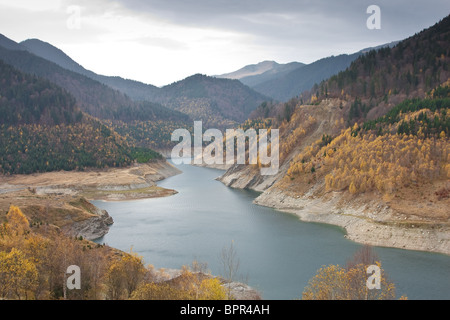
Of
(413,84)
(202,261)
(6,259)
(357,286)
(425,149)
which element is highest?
(413,84)

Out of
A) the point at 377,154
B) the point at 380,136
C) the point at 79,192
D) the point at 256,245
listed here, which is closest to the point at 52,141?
the point at 79,192

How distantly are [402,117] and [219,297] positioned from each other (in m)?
79.0

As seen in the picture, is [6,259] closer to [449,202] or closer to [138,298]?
[138,298]

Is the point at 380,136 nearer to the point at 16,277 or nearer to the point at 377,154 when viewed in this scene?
the point at 377,154

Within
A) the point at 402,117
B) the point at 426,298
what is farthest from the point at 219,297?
the point at 402,117

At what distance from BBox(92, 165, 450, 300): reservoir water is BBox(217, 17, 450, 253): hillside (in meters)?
4.76

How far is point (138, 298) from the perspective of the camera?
1332 inches

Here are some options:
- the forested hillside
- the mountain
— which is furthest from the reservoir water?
the mountain

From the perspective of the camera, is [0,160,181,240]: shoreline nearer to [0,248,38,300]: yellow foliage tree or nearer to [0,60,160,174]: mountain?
[0,60,160,174]: mountain

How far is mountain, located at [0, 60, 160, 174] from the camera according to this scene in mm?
152250

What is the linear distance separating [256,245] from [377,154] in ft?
117

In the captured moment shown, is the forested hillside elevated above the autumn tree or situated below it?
above

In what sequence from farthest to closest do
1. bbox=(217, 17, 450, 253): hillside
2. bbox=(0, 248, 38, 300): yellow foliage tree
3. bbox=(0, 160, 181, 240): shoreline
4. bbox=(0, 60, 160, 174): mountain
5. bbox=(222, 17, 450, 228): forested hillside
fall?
bbox=(0, 60, 160, 174): mountain < bbox=(222, 17, 450, 228): forested hillside < bbox=(0, 160, 181, 240): shoreline < bbox=(217, 17, 450, 253): hillside < bbox=(0, 248, 38, 300): yellow foliage tree
